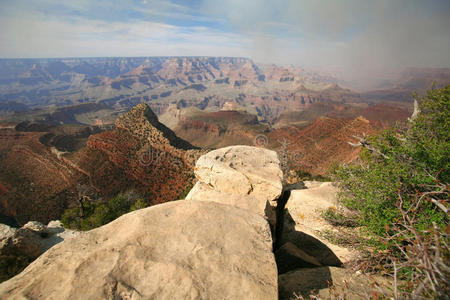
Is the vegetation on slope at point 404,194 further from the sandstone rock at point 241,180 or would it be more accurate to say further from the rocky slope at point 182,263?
the sandstone rock at point 241,180

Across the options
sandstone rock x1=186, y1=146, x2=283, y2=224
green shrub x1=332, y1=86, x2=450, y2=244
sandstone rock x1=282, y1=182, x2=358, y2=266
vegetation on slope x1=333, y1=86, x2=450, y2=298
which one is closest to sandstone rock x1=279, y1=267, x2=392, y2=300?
vegetation on slope x1=333, y1=86, x2=450, y2=298

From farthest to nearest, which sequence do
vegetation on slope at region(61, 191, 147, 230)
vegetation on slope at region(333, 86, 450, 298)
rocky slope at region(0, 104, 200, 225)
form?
rocky slope at region(0, 104, 200, 225), vegetation on slope at region(61, 191, 147, 230), vegetation on slope at region(333, 86, 450, 298)

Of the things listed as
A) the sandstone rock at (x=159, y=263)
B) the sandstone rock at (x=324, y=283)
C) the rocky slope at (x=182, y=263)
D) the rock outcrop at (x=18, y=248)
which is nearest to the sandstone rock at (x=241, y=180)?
the rocky slope at (x=182, y=263)

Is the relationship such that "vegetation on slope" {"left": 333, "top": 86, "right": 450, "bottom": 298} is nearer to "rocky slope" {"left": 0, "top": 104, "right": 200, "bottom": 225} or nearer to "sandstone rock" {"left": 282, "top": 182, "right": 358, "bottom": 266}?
"sandstone rock" {"left": 282, "top": 182, "right": 358, "bottom": 266}

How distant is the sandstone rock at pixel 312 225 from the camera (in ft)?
30.2

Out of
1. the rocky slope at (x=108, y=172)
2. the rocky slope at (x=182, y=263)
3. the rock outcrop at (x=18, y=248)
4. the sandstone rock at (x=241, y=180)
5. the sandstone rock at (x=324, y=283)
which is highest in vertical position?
the rocky slope at (x=182, y=263)

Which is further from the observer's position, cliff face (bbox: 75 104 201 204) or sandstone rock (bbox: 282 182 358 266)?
cliff face (bbox: 75 104 201 204)

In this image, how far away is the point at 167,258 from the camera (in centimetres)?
503

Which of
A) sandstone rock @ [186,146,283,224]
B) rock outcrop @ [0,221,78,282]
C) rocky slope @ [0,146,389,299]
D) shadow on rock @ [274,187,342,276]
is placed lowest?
rock outcrop @ [0,221,78,282]

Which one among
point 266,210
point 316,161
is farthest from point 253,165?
point 316,161

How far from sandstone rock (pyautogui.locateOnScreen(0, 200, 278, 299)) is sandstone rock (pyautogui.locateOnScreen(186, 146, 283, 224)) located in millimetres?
3440

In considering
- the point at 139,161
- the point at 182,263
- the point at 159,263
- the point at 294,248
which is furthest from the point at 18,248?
the point at 139,161

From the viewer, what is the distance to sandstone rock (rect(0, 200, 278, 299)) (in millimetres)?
4223

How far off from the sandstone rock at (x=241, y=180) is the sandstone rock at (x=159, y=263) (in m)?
3.44
